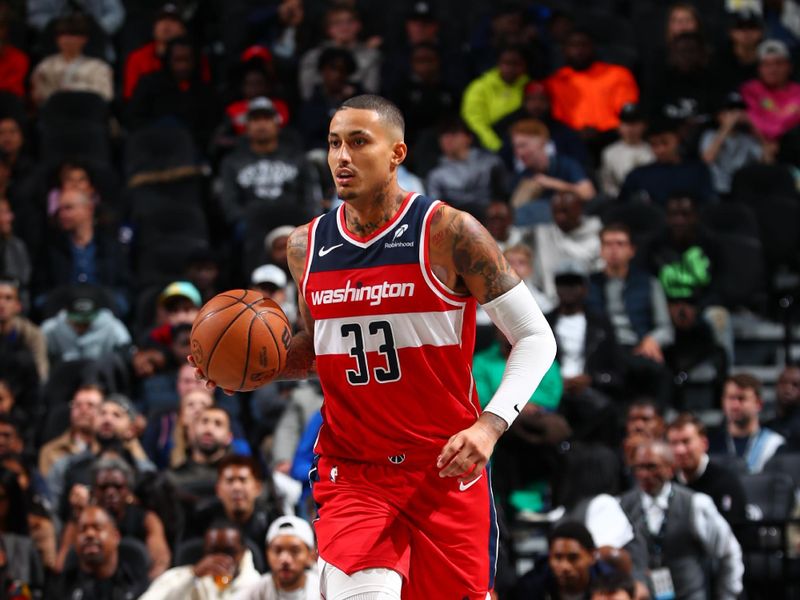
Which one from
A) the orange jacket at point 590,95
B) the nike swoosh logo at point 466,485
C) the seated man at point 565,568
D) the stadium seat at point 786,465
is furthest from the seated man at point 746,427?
the nike swoosh logo at point 466,485

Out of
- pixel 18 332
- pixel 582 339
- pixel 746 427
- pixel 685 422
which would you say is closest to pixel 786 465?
pixel 746 427

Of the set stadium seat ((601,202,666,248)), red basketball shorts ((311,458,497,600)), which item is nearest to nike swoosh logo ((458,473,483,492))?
red basketball shorts ((311,458,497,600))

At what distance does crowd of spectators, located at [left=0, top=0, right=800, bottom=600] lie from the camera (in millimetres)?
8914

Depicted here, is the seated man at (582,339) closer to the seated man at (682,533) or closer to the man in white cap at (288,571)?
the seated man at (682,533)

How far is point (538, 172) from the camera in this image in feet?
41.5

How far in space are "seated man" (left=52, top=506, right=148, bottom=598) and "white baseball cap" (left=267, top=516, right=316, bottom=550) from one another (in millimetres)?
1010

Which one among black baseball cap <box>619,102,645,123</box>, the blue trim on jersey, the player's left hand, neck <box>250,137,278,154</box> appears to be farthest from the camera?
black baseball cap <box>619,102,645,123</box>

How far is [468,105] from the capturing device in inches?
541

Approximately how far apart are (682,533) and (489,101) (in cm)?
592

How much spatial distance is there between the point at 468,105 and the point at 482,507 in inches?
355

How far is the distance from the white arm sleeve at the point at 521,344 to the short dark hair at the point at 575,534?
3568 millimetres

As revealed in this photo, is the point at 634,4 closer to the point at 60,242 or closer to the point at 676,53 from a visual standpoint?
the point at 676,53

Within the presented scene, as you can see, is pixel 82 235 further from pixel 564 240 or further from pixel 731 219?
pixel 731 219

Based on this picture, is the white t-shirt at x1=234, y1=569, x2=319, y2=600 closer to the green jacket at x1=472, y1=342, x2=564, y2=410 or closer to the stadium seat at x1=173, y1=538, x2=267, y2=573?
the stadium seat at x1=173, y1=538, x2=267, y2=573
